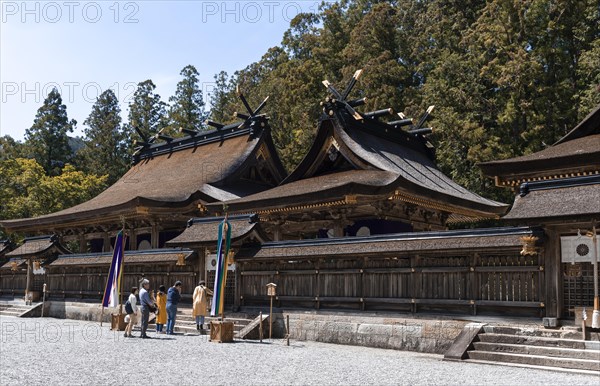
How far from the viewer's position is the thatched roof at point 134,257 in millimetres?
22391

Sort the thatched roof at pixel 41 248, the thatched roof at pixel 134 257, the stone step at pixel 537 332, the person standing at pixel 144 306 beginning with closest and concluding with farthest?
the stone step at pixel 537 332 → the person standing at pixel 144 306 → the thatched roof at pixel 134 257 → the thatched roof at pixel 41 248

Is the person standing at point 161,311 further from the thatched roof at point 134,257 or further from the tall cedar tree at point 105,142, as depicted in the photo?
the tall cedar tree at point 105,142

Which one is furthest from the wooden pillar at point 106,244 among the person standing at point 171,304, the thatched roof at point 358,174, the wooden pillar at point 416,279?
the wooden pillar at point 416,279

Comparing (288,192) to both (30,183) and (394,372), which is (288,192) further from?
(30,183)

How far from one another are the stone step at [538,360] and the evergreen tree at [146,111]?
2234 inches

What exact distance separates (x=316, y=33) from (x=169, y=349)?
50.6 meters

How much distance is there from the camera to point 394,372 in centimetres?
1188

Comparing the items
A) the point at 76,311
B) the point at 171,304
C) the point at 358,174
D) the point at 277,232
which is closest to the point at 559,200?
the point at 358,174

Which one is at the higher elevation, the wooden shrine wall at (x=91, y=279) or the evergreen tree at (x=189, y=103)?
the evergreen tree at (x=189, y=103)

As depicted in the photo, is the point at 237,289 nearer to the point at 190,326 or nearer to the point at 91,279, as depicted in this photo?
the point at 190,326

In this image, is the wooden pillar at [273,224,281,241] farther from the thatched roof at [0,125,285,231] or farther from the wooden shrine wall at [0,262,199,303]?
the thatched roof at [0,125,285,231]

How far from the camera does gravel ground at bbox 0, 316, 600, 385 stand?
10.9m

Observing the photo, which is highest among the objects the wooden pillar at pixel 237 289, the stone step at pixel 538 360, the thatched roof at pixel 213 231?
the thatched roof at pixel 213 231

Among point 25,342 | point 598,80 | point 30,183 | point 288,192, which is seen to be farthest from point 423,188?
point 30,183
